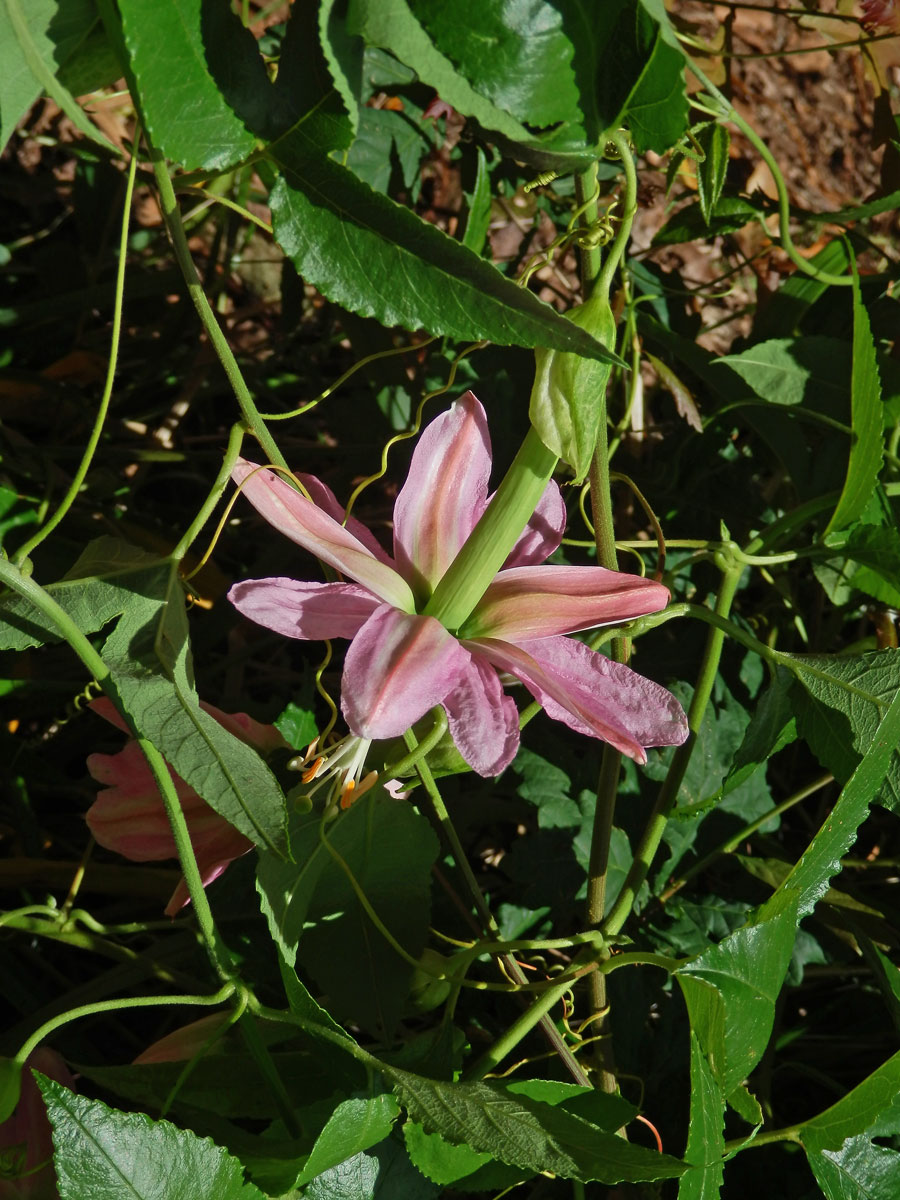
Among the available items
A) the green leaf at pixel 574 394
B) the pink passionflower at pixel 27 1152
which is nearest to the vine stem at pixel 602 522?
the green leaf at pixel 574 394

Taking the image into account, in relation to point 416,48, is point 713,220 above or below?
below

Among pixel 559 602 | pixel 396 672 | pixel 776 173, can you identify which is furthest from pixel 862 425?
pixel 396 672

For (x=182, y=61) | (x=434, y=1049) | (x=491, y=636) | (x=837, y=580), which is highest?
(x=182, y=61)

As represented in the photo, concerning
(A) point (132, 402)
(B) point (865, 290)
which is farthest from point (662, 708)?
(A) point (132, 402)

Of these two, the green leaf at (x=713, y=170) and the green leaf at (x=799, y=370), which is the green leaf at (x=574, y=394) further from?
the green leaf at (x=799, y=370)

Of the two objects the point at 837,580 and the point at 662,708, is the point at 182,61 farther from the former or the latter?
the point at 837,580

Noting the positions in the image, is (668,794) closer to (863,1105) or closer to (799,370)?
(863,1105)
